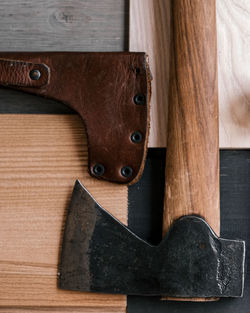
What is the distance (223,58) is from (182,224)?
0.33m

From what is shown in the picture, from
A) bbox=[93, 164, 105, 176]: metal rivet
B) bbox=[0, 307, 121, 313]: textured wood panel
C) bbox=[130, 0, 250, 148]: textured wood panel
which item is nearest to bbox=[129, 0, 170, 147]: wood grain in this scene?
bbox=[130, 0, 250, 148]: textured wood panel

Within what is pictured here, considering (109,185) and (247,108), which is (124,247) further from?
(247,108)

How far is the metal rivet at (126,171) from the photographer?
74cm

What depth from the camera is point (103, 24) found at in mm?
817

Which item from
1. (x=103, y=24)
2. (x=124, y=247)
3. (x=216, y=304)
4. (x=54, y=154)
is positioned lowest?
(x=216, y=304)

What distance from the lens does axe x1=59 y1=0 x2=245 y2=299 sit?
0.69 m

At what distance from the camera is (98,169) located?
744 millimetres

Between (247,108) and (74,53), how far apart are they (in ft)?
1.13

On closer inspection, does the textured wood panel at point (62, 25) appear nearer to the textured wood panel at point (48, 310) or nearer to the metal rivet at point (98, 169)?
the metal rivet at point (98, 169)

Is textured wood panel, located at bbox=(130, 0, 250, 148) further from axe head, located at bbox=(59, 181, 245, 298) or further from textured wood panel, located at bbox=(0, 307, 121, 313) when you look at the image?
textured wood panel, located at bbox=(0, 307, 121, 313)

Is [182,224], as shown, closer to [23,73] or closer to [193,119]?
[193,119]

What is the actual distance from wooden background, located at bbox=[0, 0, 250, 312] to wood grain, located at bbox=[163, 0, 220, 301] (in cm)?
6

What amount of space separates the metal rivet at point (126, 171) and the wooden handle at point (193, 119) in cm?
7

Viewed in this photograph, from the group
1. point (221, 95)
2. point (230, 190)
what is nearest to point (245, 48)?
point (221, 95)
